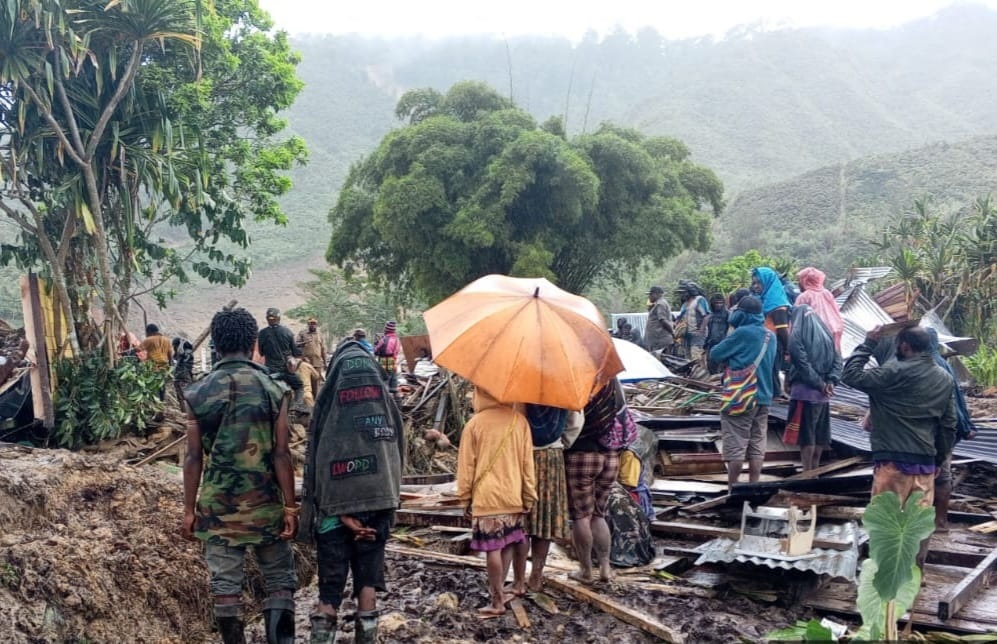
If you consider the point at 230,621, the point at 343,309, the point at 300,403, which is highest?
the point at 230,621

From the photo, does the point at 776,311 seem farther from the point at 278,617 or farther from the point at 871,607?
the point at 278,617

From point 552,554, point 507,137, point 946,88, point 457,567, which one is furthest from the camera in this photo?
point 946,88

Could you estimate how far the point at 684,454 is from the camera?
824 centimetres

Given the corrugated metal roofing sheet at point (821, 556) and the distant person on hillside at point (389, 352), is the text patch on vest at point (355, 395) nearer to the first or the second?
the corrugated metal roofing sheet at point (821, 556)

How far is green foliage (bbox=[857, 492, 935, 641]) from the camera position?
331 cm

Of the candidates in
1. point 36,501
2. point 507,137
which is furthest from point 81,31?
point 507,137

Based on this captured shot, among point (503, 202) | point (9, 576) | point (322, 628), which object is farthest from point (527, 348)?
point (503, 202)

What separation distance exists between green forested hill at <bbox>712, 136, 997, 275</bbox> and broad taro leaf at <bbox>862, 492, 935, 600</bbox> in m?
34.3

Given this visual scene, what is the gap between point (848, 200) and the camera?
147 ft

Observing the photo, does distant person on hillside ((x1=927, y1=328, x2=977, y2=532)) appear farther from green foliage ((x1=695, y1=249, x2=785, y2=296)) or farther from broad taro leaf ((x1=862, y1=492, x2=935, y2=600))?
green foliage ((x1=695, y1=249, x2=785, y2=296))

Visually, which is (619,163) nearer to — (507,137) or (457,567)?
(507,137)

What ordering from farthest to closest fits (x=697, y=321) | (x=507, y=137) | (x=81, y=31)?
(x=507, y=137) < (x=697, y=321) < (x=81, y=31)

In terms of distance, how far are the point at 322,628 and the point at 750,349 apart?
4205mm

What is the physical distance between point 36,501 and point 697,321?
10086 mm
